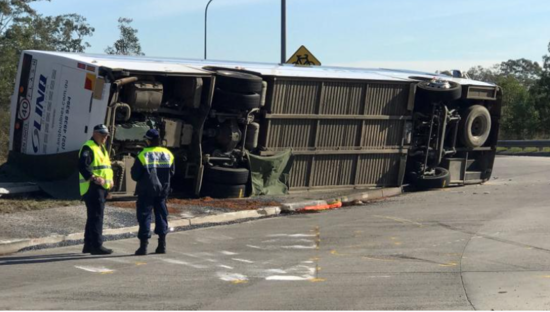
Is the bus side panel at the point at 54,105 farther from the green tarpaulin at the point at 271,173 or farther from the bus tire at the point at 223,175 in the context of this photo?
the green tarpaulin at the point at 271,173

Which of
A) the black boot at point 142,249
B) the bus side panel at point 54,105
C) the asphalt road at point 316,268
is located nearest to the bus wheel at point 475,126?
the asphalt road at point 316,268

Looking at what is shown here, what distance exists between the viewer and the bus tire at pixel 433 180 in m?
A: 17.8

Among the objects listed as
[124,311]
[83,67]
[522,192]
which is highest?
[83,67]

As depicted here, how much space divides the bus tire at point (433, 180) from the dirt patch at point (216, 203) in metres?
4.53

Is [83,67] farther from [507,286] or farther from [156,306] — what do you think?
[507,286]

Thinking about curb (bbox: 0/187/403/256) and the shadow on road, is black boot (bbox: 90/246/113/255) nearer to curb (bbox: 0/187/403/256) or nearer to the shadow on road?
the shadow on road

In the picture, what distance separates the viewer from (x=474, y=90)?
1838cm

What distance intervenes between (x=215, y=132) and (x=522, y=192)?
276 inches

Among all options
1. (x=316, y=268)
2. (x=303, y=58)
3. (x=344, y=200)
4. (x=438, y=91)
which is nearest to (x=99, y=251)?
(x=316, y=268)

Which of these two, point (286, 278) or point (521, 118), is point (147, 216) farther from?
point (521, 118)

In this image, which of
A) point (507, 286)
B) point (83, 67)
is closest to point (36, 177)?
point (83, 67)

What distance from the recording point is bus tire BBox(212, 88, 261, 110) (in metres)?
14.4

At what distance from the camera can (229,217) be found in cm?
1314

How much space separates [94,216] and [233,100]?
5.19m
